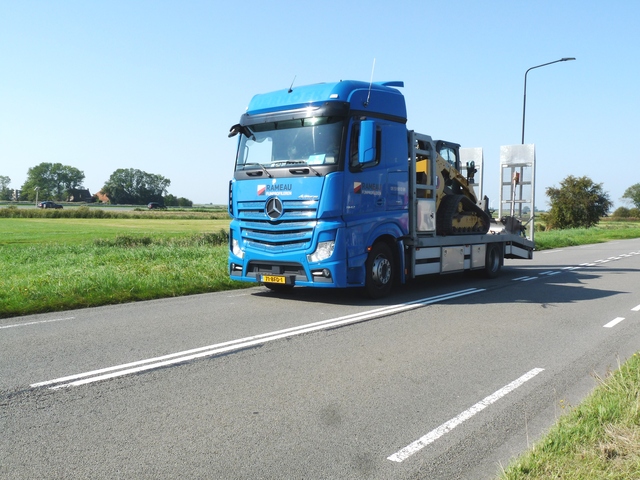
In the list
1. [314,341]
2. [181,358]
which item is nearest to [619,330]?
[314,341]

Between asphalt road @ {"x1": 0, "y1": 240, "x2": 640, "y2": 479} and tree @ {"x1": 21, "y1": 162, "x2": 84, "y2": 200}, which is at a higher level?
tree @ {"x1": 21, "y1": 162, "x2": 84, "y2": 200}

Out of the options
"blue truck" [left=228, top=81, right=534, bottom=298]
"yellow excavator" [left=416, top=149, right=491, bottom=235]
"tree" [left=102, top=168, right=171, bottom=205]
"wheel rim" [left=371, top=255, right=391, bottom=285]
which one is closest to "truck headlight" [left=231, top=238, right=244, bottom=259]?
"blue truck" [left=228, top=81, right=534, bottom=298]

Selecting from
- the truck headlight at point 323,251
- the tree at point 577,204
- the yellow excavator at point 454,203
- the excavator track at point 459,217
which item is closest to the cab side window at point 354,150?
the truck headlight at point 323,251

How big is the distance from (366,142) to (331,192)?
3.41 feet

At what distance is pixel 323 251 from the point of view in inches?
382

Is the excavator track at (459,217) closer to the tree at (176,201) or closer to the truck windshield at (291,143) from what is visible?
the truck windshield at (291,143)

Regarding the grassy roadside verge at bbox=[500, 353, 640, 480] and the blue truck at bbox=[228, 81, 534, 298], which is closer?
the grassy roadside verge at bbox=[500, 353, 640, 480]

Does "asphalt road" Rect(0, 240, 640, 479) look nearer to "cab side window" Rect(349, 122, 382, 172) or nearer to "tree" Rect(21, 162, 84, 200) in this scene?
"cab side window" Rect(349, 122, 382, 172)

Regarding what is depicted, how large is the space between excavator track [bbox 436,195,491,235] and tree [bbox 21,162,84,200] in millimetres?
136344

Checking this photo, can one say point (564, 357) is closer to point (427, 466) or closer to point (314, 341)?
point (314, 341)

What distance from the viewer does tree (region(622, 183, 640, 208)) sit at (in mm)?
167400

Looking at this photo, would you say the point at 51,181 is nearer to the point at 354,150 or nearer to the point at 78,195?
the point at 78,195

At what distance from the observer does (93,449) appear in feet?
12.6

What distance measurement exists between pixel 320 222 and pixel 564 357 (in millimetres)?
4358
